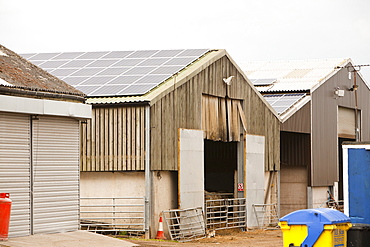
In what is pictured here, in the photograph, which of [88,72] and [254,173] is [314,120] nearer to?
[254,173]

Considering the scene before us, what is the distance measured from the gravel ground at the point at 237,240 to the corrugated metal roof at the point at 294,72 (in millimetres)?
11652

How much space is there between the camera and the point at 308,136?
138 ft

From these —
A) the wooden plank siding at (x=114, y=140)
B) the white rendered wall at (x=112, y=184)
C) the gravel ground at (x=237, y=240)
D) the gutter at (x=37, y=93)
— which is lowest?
the gravel ground at (x=237, y=240)

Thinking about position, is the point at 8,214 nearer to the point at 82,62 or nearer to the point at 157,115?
the point at 157,115

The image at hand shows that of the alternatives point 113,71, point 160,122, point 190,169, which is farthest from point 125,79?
point 190,169

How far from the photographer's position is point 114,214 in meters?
27.2

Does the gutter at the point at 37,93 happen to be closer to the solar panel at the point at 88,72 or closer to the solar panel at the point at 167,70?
the solar panel at the point at 167,70

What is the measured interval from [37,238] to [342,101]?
97.5 ft

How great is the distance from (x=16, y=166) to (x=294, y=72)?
97.7 ft

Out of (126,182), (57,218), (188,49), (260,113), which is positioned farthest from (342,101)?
(57,218)

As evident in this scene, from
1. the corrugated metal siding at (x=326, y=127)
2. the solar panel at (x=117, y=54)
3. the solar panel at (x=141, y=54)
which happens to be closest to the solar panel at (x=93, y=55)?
the solar panel at (x=117, y=54)

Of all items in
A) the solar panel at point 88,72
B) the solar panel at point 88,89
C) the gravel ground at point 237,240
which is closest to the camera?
the gravel ground at point 237,240

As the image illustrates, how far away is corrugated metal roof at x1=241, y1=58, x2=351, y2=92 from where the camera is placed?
143 feet

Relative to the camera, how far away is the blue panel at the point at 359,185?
20.3 metres
